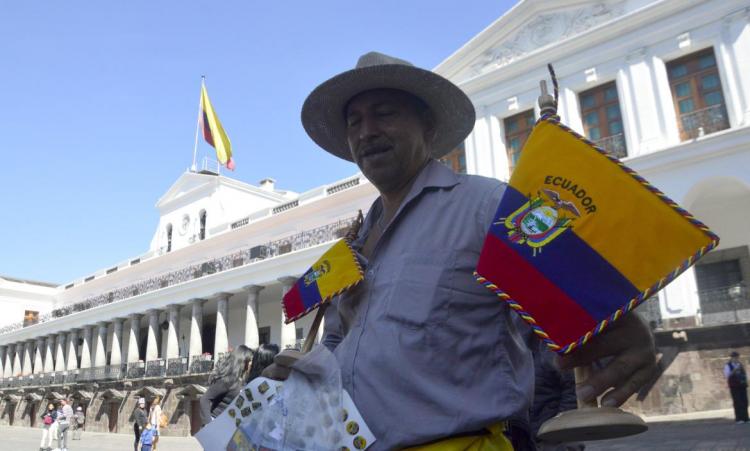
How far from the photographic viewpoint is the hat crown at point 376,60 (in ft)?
6.21

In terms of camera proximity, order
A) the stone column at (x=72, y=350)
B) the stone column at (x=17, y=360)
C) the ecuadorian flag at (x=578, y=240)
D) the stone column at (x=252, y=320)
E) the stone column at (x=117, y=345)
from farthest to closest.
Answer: the stone column at (x=17, y=360) < the stone column at (x=72, y=350) < the stone column at (x=117, y=345) < the stone column at (x=252, y=320) < the ecuadorian flag at (x=578, y=240)

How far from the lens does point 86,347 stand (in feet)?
116

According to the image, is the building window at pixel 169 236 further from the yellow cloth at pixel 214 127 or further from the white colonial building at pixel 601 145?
the yellow cloth at pixel 214 127

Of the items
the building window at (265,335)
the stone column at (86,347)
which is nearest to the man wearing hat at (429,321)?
the building window at (265,335)

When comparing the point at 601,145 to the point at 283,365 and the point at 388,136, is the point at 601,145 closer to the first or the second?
the point at 388,136

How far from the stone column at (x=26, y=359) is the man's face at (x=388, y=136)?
4705 centimetres

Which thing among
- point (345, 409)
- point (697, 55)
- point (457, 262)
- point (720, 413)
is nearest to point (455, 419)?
point (345, 409)

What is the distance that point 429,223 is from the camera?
1.60m

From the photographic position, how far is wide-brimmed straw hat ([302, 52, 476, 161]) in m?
1.85

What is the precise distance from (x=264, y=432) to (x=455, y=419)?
583 mm

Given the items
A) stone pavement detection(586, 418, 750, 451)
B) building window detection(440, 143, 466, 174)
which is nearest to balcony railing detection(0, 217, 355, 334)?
building window detection(440, 143, 466, 174)

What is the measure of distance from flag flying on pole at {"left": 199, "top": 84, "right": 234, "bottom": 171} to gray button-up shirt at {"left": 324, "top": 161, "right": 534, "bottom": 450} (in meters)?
31.8

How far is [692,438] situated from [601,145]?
11.4 m

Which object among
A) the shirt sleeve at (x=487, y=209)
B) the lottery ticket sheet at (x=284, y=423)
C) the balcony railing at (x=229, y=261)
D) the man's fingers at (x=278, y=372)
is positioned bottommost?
the lottery ticket sheet at (x=284, y=423)
